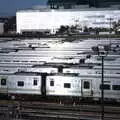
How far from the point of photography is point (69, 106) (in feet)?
25.8

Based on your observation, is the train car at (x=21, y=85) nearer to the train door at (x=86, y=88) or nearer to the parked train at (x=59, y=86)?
the parked train at (x=59, y=86)

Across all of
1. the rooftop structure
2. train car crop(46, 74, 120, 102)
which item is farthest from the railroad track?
the rooftop structure

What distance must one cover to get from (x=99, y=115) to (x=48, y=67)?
323 centimetres

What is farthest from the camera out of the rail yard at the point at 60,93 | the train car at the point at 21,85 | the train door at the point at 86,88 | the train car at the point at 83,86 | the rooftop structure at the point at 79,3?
the rooftop structure at the point at 79,3

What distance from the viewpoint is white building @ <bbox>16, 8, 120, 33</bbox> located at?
40.5 metres

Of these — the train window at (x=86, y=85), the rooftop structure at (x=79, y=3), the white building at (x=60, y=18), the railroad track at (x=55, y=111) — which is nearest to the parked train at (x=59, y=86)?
the train window at (x=86, y=85)

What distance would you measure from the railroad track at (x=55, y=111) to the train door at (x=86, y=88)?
0.41 metres

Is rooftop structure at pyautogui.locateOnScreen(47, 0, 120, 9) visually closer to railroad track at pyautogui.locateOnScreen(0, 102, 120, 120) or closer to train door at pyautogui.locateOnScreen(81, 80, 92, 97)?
train door at pyautogui.locateOnScreen(81, 80, 92, 97)

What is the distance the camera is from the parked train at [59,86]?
318 inches

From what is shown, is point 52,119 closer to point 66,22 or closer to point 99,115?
point 99,115

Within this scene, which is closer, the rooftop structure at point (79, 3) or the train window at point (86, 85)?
the train window at point (86, 85)

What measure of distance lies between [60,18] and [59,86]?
34.1 meters

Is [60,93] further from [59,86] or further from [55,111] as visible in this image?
[55,111]

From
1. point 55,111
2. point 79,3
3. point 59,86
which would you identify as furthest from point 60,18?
point 55,111
